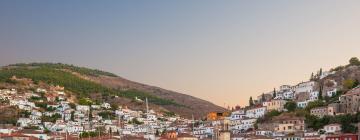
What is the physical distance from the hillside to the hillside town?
3468mm

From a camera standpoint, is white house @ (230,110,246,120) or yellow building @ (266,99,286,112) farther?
white house @ (230,110,246,120)

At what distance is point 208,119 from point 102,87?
146ft

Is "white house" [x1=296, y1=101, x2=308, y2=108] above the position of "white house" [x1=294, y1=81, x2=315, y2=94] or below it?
below

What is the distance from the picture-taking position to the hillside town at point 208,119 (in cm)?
5659

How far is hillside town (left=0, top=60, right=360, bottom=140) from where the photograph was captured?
56594mm

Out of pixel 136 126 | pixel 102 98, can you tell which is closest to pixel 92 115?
pixel 136 126

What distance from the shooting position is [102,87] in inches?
4823

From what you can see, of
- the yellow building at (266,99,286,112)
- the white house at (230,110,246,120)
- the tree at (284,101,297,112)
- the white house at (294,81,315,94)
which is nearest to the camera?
the tree at (284,101,297,112)

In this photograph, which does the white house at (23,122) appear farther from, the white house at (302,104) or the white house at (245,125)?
the white house at (302,104)

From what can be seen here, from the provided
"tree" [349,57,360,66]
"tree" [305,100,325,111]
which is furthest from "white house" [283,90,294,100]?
"tree" [305,100,325,111]

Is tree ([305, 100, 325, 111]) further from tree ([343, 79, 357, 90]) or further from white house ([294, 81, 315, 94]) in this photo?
white house ([294, 81, 315, 94])

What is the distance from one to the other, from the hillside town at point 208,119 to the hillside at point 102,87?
11.4 ft

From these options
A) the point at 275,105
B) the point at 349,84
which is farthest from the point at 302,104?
the point at 349,84

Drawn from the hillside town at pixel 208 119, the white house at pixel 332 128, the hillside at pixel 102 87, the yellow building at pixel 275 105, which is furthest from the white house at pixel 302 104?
the hillside at pixel 102 87
